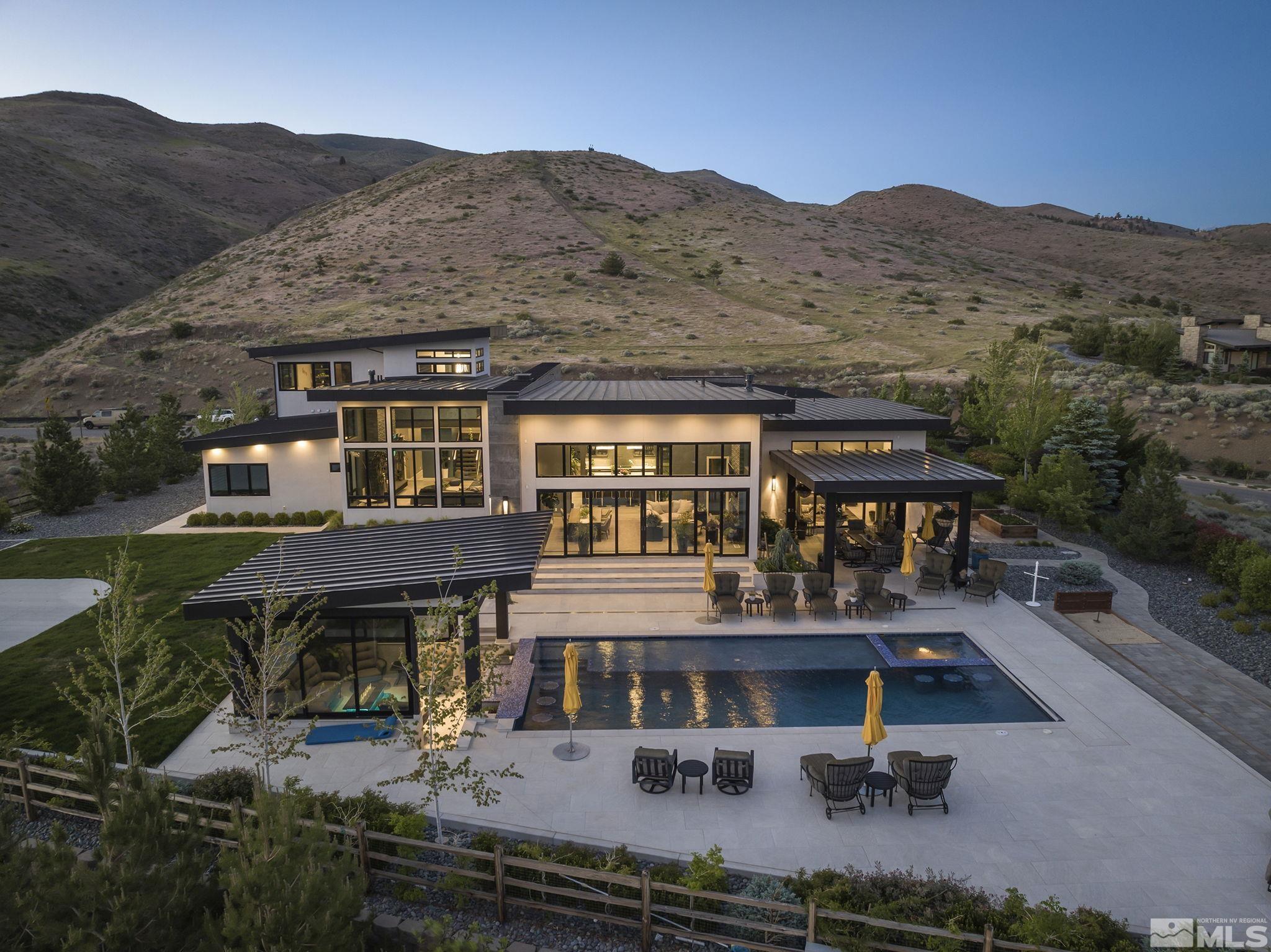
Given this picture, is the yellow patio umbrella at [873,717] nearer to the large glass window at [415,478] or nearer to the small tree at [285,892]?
the small tree at [285,892]

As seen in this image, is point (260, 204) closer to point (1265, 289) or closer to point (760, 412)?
point (760, 412)

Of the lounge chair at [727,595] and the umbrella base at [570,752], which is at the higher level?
the lounge chair at [727,595]

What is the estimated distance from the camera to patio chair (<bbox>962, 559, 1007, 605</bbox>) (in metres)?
19.8

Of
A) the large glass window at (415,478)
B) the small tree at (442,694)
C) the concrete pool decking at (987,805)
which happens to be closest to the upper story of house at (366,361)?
the large glass window at (415,478)

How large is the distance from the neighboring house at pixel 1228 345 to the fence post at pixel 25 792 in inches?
2702

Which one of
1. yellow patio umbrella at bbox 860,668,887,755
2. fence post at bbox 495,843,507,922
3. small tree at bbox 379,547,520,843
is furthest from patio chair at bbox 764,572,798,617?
fence post at bbox 495,843,507,922

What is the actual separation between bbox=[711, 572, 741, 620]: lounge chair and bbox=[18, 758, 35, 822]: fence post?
45.4 feet

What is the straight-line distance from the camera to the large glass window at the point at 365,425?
2656 cm

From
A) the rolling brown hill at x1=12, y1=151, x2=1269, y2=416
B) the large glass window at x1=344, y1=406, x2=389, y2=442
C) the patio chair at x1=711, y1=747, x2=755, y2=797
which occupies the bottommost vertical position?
the patio chair at x1=711, y1=747, x2=755, y2=797

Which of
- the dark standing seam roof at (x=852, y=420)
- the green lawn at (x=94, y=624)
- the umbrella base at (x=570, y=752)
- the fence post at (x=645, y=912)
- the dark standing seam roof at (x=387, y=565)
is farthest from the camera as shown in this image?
the dark standing seam roof at (x=852, y=420)

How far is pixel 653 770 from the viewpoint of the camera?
36.5ft

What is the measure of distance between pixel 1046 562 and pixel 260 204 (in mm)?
157511

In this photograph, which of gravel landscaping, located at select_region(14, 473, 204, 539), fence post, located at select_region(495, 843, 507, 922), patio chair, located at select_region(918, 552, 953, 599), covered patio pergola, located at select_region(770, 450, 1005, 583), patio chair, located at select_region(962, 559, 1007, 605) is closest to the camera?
fence post, located at select_region(495, 843, 507, 922)

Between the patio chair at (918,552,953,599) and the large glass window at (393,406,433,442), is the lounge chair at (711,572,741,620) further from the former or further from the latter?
the large glass window at (393,406,433,442)
